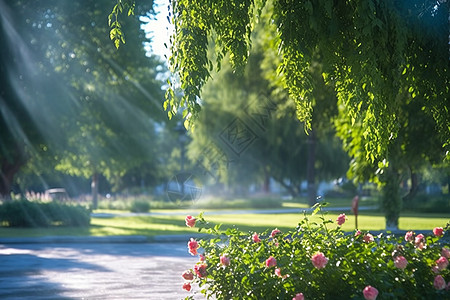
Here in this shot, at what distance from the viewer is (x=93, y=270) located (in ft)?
46.3

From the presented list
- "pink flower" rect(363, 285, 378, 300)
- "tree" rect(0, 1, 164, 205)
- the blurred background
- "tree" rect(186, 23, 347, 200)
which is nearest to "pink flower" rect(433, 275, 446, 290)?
"pink flower" rect(363, 285, 378, 300)

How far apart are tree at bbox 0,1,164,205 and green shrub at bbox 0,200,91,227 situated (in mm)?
3582

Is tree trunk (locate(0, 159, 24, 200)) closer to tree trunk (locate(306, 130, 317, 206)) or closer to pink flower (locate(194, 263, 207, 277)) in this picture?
tree trunk (locate(306, 130, 317, 206))

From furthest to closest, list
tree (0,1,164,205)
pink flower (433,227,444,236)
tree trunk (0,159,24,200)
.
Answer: tree trunk (0,159,24,200) → tree (0,1,164,205) → pink flower (433,227,444,236)

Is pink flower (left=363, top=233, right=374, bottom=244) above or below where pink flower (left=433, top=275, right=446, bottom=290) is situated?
above

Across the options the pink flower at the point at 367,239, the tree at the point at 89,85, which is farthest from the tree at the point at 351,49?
the tree at the point at 89,85

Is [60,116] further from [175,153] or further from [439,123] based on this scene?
[175,153]

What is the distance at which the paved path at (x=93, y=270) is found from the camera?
1091cm

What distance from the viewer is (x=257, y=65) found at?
3903 cm

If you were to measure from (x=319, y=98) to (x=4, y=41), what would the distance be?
1262cm

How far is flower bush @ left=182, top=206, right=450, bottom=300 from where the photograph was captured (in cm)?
620

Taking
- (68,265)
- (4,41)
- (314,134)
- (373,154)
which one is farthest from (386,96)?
(314,134)

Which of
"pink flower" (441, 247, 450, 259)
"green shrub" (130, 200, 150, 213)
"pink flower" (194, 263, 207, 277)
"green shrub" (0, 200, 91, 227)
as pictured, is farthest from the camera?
"green shrub" (130, 200, 150, 213)

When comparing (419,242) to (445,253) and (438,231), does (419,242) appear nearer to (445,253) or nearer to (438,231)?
(438,231)
